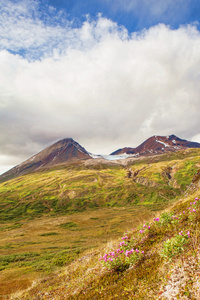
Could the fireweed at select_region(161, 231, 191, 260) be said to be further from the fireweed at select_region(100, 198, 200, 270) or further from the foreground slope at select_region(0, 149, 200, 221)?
the foreground slope at select_region(0, 149, 200, 221)

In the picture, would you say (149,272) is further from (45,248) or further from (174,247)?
(45,248)

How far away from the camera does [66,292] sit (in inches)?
267

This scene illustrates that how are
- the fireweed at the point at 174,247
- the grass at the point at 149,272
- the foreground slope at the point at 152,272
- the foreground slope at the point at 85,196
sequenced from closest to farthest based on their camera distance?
1. the foreground slope at the point at 152,272
2. the grass at the point at 149,272
3. the fireweed at the point at 174,247
4. the foreground slope at the point at 85,196

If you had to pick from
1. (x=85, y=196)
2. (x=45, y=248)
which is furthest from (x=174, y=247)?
(x=85, y=196)

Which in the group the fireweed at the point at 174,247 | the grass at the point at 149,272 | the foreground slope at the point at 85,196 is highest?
the fireweed at the point at 174,247

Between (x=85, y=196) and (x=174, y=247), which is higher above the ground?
(x=174, y=247)

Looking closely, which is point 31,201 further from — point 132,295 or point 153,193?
point 132,295

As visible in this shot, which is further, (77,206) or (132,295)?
(77,206)

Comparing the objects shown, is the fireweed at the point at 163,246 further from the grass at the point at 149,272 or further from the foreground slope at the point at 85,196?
the foreground slope at the point at 85,196

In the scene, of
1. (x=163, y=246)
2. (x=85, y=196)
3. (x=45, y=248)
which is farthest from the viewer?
(x=85, y=196)

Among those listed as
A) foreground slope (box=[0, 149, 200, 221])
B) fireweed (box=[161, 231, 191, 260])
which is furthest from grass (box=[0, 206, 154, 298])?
foreground slope (box=[0, 149, 200, 221])

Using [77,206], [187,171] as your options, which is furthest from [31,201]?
[187,171]

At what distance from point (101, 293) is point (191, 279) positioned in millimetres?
3181

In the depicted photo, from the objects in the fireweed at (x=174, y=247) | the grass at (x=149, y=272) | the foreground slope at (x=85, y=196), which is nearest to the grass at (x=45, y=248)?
the grass at (x=149, y=272)
